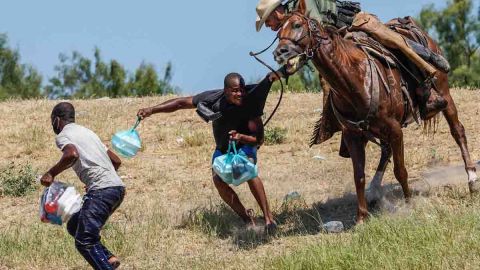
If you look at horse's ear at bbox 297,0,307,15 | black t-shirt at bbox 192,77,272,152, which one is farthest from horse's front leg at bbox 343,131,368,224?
horse's ear at bbox 297,0,307,15

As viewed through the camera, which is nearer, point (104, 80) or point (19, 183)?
point (19, 183)

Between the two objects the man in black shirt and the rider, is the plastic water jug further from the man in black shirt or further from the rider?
the rider

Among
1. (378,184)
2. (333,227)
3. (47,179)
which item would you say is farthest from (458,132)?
(47,179)

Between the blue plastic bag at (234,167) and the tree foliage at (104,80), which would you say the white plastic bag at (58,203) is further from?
the tree foliage at (104,80)

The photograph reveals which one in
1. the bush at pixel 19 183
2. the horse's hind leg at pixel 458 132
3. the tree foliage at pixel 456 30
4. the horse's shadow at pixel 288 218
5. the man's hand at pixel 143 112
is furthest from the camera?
the tree foliage at pixel 456 30

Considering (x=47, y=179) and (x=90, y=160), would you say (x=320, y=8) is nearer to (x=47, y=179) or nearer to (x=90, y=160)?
(x=90, y=160)

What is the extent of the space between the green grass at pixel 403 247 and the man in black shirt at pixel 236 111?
4.38 ft

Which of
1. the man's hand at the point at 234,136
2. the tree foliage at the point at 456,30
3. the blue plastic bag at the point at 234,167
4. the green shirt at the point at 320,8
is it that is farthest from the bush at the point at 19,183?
the tree foliage at the point at 456,30

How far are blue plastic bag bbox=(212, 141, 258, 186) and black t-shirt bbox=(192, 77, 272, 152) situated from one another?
31 centimetres

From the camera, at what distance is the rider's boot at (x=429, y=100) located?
10.6 m

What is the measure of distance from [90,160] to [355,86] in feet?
9.44

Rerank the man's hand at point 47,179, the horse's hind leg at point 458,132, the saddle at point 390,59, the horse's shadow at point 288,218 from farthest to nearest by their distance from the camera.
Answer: the horse's hind leg at point 458,132 < the saddle at point 390,59 < the horse's shadow at point 288,218 < the man's hand at point 47,179

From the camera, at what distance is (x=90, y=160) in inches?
328

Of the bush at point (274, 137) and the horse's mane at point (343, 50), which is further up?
the horse's mane at point (343, 50)
